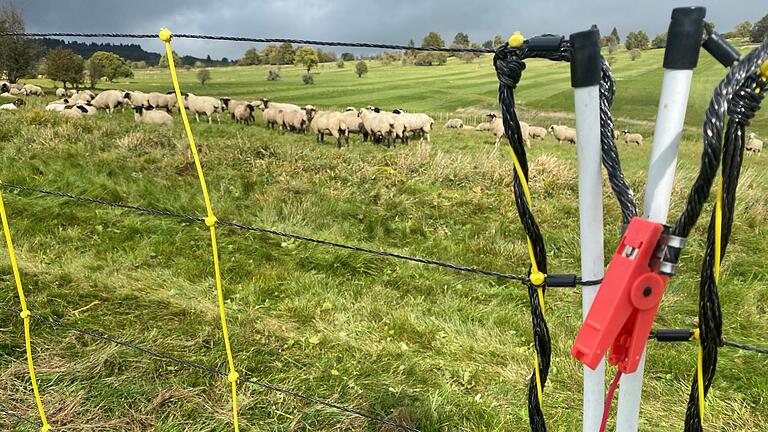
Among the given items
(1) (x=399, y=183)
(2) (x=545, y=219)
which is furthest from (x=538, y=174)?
(1) (x=399, y=183)

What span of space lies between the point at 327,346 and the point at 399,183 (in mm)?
3839

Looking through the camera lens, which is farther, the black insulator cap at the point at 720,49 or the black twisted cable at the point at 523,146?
the black twisted cable at the point at 523,146

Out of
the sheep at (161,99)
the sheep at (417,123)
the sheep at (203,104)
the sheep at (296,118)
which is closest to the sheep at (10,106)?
the sheep at (161,99)

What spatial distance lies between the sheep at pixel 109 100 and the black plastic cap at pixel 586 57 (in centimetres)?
1960

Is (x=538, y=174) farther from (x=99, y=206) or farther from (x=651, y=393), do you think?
(x=99, y=206)

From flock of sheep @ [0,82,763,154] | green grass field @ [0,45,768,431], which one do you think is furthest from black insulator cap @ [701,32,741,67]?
flock of sheep @ [0,82,763,154]

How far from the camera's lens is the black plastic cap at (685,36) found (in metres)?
0.92

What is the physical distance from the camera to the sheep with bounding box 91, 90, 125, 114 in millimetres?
17656

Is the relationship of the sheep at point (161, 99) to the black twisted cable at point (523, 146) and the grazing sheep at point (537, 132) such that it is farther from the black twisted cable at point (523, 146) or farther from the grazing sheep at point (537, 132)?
the black twisted cable at point (523, 146)

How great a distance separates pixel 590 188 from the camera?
1.08 metres

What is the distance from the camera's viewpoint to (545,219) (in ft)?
18.9

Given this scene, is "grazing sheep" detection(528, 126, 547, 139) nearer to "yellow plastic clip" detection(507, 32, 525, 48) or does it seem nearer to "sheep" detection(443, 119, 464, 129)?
"sheep" detection(443, 119, 464, 129)

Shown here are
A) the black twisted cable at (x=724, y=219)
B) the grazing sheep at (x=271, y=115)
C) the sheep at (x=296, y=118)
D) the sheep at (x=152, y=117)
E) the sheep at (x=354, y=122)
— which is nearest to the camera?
the black twisted cable at (x=724, y=219)

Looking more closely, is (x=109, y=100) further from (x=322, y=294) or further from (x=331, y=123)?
(x=322, y=294)
